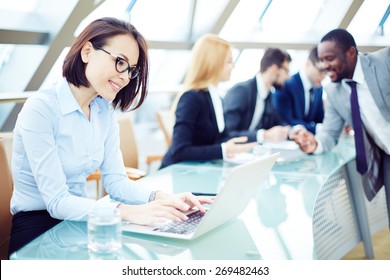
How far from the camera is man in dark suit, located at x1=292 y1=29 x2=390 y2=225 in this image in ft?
5.76

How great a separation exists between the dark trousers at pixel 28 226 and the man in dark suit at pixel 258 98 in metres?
1.75

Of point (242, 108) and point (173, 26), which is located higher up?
point (173, 26)

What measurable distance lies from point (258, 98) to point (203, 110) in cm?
102

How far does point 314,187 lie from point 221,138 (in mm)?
898

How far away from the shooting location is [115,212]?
1.10m

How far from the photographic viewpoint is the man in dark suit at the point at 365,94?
175cm

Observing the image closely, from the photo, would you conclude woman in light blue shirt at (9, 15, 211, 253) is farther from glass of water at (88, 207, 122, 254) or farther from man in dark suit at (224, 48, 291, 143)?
man in dark suit at (224, 48, 291, 143)

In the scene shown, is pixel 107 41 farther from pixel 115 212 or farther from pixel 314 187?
pixel 314 187

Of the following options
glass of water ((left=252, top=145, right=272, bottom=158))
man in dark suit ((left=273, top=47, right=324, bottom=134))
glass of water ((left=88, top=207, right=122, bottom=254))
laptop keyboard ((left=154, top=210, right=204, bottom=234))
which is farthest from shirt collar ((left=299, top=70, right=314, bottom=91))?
glass of water ((left=88, top=207, right=122, bottom=254))

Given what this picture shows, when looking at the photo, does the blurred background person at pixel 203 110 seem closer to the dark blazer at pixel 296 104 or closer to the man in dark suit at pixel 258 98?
the man in dark suit at pixel 258 98

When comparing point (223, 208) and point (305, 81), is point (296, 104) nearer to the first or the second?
point (305, 81)

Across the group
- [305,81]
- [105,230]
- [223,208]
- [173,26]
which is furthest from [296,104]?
[105,230]

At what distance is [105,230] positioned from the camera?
110 cm

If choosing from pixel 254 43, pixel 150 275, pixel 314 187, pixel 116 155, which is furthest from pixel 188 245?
pixel 254 43
